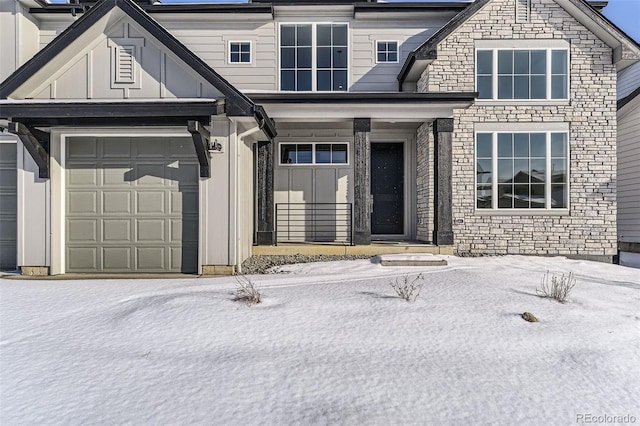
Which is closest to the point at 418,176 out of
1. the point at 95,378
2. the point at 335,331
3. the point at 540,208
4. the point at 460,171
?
the point at 460,171

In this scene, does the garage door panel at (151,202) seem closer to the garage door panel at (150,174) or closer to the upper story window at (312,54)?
the garage door panel at (150,174)

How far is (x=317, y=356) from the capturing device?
303cm

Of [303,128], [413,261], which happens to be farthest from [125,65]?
[413,261]

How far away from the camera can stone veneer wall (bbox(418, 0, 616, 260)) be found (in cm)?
802

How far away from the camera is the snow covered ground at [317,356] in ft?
7.76

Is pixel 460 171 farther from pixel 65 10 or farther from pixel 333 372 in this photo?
pixel 65 10

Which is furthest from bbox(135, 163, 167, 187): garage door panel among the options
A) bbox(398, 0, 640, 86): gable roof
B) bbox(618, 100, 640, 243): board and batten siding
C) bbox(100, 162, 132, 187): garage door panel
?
bbox(618, 100, 640, 243): board and batten siding

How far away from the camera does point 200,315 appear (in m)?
3.87

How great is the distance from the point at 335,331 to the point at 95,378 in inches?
79.4

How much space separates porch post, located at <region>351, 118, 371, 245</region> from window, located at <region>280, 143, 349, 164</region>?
2064mm

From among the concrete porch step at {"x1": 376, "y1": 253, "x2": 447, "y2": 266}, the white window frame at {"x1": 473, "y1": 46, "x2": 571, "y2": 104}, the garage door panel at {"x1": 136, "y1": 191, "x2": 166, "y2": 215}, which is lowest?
the concrete porch step at {"x1": 376, "y1": 253, "x2": 447, "y2": 266}

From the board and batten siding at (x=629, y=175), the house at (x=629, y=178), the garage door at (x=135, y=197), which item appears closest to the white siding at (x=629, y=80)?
the house at (x=629, y=178)

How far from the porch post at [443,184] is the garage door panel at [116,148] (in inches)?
236

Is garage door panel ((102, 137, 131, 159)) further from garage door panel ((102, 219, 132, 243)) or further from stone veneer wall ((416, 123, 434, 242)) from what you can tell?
stone veneer wall ((416, 123, 434, 242))
